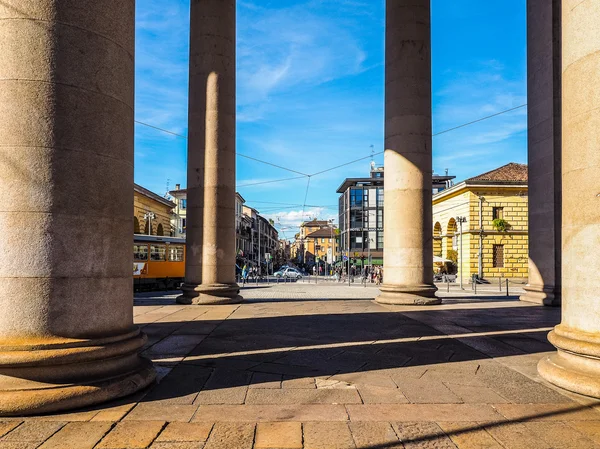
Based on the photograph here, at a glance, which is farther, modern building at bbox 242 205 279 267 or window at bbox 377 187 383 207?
modern building at bbox 242 205 279 267

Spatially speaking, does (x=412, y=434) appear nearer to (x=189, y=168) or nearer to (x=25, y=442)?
(x=25, y=442)

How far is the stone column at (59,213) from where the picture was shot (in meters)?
4.85

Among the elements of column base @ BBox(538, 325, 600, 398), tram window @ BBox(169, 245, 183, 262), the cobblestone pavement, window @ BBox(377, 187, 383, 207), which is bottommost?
the cobblestone pavement

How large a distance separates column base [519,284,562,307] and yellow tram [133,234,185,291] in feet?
74.2

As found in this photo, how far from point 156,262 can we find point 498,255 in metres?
32.9

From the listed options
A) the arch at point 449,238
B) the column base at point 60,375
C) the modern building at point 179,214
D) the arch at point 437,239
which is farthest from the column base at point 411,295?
the modern building at point 179,214

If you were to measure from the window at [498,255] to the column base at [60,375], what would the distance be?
48.0 metres

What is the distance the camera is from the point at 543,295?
52.3 ft

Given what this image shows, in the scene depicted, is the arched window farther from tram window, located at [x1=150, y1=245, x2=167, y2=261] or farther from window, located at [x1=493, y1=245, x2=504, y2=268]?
tram window, located at [x1=150, y1=245, x2=167, y2=261]

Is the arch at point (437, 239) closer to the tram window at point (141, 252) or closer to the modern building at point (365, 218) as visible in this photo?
the modern building at point (365, 218)

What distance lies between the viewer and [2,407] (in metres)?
4.55

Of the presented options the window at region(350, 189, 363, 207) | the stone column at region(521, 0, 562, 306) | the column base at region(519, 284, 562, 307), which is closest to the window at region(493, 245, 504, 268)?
the column base at region(519, 284, 562, 307)

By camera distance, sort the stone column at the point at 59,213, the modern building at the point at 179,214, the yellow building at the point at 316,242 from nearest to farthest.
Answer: the stone column at the point at 59,213 < the modern building at the point at 179,214 < the yellow building at the point at 316,242

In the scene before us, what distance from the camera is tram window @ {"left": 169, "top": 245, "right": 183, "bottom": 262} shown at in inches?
1370
